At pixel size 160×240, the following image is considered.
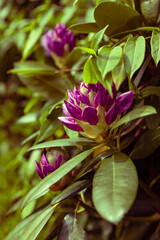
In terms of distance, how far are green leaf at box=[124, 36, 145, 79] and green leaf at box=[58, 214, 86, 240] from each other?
28 cm

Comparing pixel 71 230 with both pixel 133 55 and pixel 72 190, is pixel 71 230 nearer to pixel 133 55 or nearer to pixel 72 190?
pixel 72 190

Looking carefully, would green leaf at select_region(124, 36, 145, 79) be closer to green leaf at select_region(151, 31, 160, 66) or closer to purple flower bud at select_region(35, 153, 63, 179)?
green leaf at select_region(151, 31, 160, 66)

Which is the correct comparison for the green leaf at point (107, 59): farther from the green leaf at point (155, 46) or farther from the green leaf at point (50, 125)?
the green leaf at point (50, 125)

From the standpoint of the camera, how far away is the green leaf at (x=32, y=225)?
51cm

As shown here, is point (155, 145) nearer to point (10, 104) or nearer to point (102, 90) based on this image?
point (102, 90)

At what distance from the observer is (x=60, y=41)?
850 mm

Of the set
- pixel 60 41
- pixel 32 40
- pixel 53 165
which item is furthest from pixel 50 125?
pixel 32 40

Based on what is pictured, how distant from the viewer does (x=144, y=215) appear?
0.78 meters

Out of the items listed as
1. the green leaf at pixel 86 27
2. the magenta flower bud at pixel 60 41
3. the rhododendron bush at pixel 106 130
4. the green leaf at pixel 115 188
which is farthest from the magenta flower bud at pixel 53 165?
the magenta flower bud at pixel 60 41

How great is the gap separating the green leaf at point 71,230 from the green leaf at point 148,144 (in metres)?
0.16

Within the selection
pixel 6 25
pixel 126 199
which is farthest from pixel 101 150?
pixel 6 25

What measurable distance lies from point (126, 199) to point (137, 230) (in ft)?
1.83

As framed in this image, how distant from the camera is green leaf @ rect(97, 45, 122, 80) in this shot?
0.45 metres

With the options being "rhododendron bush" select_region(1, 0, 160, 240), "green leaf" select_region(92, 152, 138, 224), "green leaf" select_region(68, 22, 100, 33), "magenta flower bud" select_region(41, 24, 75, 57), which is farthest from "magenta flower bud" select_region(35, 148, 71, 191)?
"magenta flower bud" select_region(41, 24, 75, 57)
